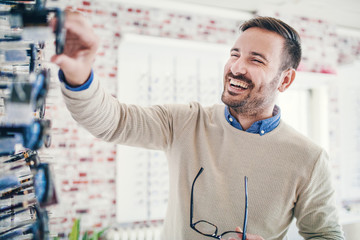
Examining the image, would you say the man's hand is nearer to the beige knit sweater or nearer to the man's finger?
the man's finger

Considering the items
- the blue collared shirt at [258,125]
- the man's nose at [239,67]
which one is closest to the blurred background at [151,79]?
the blue collared shirt at [258,125]

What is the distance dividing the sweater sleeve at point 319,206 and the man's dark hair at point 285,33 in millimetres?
518

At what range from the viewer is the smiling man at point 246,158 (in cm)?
141

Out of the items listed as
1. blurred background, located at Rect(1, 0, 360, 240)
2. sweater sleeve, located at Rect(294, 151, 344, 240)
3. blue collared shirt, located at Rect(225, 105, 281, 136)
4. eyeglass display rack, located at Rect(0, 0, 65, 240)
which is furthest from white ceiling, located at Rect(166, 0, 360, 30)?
eyeglass display rack, located at Rect(0, 0, 65, 240)

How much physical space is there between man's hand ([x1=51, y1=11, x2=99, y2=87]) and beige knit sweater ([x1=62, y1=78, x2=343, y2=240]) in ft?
1.88

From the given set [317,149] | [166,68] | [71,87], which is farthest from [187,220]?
[166,68]

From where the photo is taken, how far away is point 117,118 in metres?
1.17

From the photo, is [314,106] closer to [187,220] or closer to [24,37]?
[187,220]

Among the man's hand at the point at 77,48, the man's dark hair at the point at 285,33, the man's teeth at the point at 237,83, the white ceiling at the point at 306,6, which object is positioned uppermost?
the white ceiling at the point at 306,6

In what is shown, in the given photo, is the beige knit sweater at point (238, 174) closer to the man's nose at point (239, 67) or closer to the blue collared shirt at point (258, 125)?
the blue collared shirt at point (258, 125)

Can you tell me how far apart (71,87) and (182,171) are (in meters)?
0.81

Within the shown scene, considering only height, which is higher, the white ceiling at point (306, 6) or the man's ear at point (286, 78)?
the white ceiling at point (306, 6)

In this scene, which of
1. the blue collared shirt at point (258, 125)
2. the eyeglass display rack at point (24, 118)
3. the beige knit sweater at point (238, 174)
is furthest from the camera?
the blue collared shirt at point (258, 125)

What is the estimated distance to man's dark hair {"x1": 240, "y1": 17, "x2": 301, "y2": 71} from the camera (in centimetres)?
150
